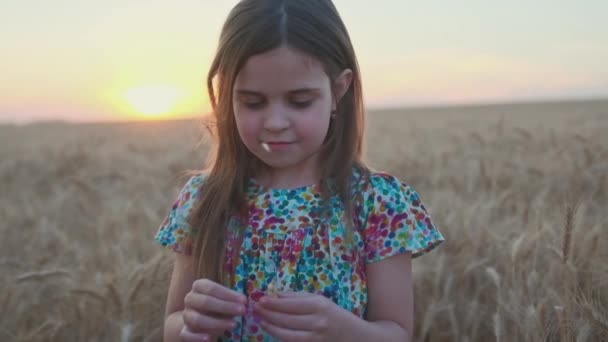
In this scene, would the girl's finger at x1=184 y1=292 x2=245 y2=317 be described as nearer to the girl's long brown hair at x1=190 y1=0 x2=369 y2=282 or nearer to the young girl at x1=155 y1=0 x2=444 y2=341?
the young girl at x1=155 y1=0 x2=444 y2=341

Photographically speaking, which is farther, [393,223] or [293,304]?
[393,223]

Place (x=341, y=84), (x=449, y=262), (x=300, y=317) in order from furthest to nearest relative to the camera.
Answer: (x=449, y=262), (x=341, y=84), (x=300, y=317)

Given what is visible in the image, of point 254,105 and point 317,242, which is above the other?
point 254,105

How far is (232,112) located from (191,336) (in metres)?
0.54

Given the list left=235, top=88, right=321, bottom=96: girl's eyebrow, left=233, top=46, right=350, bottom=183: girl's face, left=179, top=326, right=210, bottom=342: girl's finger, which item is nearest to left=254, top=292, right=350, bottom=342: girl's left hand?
left=179, top=326, right=210, bottom=342: girl's finger

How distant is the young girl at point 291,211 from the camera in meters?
1.25

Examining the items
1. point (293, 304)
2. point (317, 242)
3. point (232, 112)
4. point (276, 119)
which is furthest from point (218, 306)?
point (232, 112)

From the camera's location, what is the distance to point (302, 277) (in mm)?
1361

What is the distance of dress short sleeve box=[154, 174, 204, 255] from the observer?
4.87 feet

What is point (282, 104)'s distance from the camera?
1271mm

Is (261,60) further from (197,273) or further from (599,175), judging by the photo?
(599,175)

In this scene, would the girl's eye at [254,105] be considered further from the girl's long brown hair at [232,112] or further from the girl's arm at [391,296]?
the girl's arm at [391,296]

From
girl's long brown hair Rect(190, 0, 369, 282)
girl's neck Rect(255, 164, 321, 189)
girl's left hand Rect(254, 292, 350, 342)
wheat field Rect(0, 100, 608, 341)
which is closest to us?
girl's left hand Rect(254, 292, 350, 342)

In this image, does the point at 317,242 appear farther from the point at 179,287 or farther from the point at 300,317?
the point at 179,287
